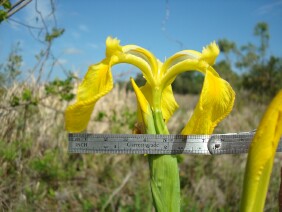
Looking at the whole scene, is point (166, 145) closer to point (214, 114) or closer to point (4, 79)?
point (214, 114)

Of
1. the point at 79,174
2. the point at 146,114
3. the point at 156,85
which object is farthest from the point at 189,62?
the point at 79,174

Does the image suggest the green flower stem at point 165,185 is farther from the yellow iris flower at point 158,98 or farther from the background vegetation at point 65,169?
the background vegetation at point 65,169

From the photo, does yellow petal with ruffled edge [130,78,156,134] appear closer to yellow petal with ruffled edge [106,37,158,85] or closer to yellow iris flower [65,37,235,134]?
yellow iris flower [65,37,235,134]

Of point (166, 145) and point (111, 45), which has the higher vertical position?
point (111, 45)

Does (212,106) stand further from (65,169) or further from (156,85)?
(65,169)

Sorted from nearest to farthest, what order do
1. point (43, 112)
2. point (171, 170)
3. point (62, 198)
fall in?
point (171, 170) → point (62, 198) → point (43, 112)

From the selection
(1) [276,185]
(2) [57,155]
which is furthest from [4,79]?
(1) [276,185]

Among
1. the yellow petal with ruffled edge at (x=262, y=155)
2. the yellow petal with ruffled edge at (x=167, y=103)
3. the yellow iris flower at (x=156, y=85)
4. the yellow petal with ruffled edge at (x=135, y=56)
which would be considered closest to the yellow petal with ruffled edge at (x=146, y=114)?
the yellow iris flower at (x=156, y=85)
